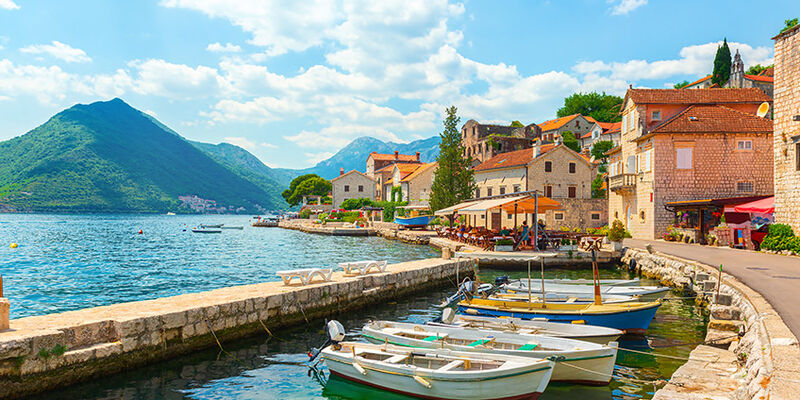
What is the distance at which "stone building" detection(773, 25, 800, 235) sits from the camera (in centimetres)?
2080

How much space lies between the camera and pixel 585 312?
39.0ft

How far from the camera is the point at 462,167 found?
1932 inches

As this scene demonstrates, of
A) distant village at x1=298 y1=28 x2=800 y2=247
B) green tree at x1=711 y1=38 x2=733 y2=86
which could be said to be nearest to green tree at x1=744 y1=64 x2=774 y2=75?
green tree at x1=711 y1=38 x2=733 y2=86

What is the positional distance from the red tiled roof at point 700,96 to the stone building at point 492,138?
129 ft

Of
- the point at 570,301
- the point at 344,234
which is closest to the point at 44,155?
the point at 344,234

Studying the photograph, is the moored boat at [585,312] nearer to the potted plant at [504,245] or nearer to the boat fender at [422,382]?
the boat fender at [422,382]

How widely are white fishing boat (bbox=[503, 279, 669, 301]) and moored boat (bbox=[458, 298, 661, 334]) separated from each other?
223 cm

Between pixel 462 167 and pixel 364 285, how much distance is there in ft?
112

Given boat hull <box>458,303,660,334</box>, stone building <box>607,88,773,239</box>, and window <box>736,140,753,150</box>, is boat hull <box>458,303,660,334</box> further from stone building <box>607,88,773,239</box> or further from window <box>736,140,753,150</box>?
window <box>736,140,753,150</box>

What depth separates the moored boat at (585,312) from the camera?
11.8 meters

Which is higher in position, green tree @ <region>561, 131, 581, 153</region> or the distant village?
green tree @ <region>561, 131, 581, 153</region>

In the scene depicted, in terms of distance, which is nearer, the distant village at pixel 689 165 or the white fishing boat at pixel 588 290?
the white fishing boat at pixel 588 290

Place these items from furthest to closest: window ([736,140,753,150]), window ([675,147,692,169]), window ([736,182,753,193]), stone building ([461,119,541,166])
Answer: stone building ([461,119,541,166]) < window ([675,147,692,169]) < window ([736,182,753,193]) < window ([736,140,753,150])

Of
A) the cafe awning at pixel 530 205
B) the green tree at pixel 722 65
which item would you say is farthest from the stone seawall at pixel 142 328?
the green tree at pixel 722 65
